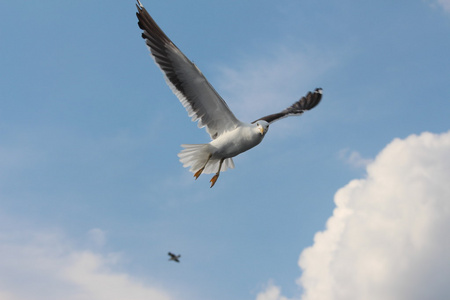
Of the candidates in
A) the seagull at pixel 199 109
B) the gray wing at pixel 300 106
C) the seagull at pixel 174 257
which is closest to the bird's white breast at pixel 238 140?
the seagull at pixel 199 109

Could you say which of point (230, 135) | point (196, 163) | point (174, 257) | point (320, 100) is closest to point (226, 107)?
point (230, 135)

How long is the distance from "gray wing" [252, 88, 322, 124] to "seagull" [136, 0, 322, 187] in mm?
2282

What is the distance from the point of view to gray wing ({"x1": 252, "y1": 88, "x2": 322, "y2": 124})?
18.2 m

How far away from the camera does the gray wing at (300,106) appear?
18172mm

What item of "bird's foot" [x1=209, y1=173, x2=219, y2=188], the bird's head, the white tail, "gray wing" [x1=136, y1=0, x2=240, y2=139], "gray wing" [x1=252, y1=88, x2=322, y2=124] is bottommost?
"bird's foot" [x1=209, y1=173, x2=219, y2=188]

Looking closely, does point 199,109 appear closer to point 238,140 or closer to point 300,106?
point 238,140

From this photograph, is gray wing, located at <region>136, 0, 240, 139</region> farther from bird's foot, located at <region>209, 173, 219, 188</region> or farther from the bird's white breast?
bird's foot, located at <region>209, 173, 219, 188</region>

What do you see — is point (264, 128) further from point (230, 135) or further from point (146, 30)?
point (146, 30)

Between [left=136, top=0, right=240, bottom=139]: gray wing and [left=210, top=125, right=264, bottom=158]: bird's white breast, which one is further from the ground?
[left=136, top=0, right=240, bottom=139]: gray wing

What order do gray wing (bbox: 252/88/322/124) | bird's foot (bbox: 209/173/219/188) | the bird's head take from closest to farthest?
the bird's head, bird's foot (bbox: 209/173/219/188), gray wing (bbox: 252/88/322/124)

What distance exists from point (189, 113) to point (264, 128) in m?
2.24

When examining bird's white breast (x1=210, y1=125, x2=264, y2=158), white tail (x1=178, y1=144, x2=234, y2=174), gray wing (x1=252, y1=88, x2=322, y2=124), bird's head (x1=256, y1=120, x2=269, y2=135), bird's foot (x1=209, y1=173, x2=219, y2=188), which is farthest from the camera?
gray wing (x1=252, y1=88, x2=322, y2=124)

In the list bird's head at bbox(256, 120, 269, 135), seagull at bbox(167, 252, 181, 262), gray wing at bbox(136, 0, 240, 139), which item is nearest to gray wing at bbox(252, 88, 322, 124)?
bird's head at bbox(256, 120, 269, 135)

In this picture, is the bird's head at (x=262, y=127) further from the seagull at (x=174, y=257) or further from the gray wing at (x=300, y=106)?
the seagull at (x=174, y=257)
